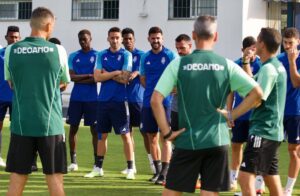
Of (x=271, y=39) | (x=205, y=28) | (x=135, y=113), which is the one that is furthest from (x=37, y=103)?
(x=135, y=113)

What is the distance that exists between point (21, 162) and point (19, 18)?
2623cm

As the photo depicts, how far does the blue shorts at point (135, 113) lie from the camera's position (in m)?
12.0

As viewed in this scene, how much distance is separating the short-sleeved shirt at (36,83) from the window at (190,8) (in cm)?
2223

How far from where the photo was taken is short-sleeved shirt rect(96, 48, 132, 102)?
442 inches

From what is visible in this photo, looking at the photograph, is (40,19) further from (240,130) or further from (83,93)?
(83,93)

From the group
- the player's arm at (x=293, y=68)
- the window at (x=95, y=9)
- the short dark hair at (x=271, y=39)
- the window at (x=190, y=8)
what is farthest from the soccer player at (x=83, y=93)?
the window at (x=95, y=9)

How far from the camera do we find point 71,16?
31.8 metres

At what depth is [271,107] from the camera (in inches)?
293

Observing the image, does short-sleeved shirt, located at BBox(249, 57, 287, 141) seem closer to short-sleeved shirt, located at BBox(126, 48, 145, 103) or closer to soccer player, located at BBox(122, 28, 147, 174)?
soccer player, located at BBox(122, 28, 147, 174)

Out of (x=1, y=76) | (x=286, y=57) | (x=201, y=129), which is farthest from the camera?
(x=1, y=76)

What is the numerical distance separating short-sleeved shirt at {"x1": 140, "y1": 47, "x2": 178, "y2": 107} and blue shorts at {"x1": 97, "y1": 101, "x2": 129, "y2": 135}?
43cm

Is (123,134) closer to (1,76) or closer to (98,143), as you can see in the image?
(98,143)

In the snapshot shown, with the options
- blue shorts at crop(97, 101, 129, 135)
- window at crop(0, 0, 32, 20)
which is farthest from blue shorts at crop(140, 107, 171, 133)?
window at crop(0, 0, 32, 20)

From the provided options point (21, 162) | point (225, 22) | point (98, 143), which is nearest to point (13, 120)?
point (21, 162)
